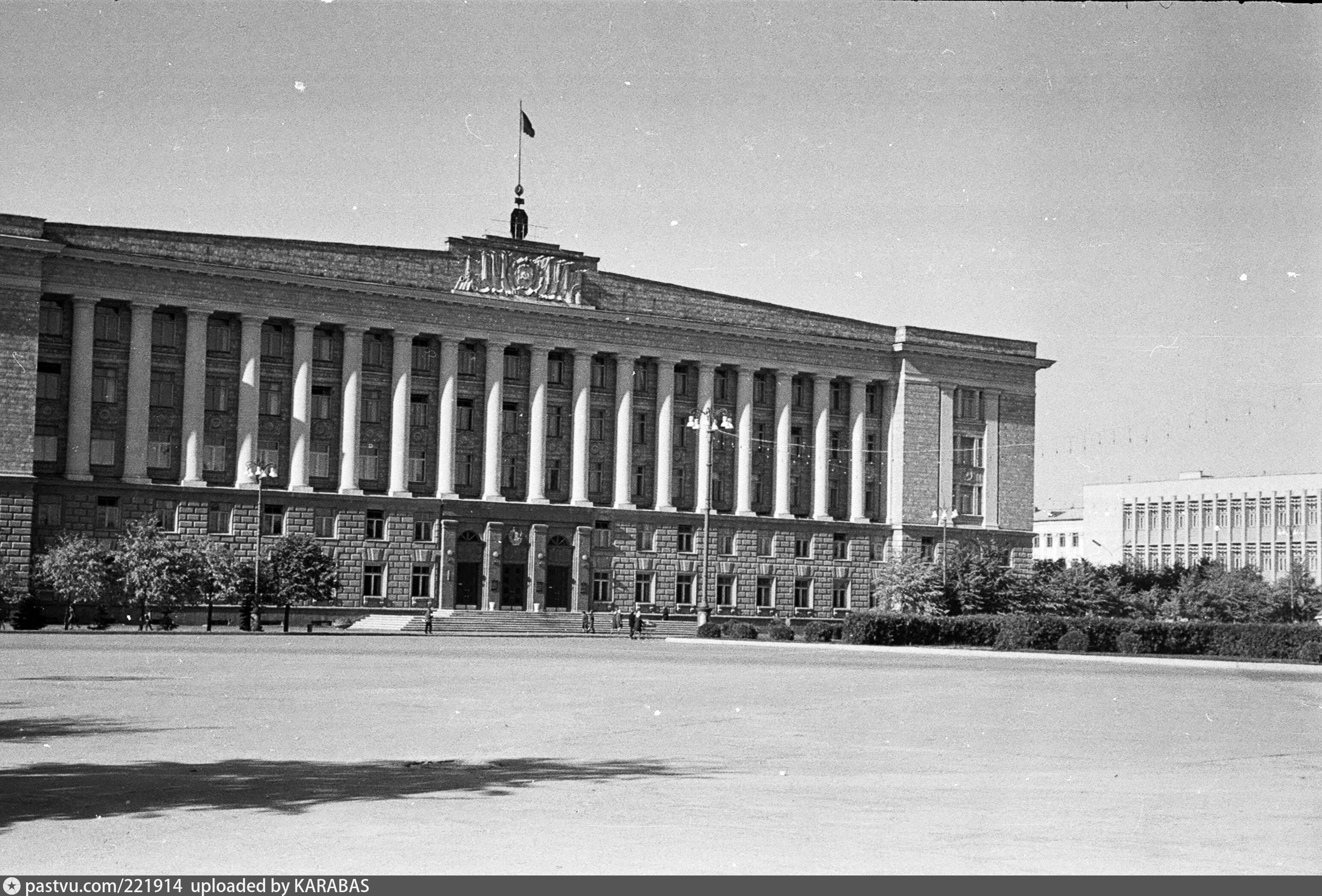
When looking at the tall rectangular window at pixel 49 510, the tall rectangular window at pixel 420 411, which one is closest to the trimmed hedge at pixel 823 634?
the tall rectangular window at pixel 420 411

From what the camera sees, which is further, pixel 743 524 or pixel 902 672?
pixel 743 524

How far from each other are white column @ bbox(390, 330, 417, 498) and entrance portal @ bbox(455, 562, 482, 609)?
5.35 m

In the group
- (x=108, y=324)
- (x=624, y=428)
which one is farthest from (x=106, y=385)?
(x=624, y=428)

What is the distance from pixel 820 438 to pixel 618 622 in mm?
23666

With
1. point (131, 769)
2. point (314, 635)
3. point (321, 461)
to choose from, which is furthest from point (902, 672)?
point (321, 461)

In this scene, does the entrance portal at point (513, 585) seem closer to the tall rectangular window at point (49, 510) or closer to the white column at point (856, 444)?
the white column at point (856, 444)

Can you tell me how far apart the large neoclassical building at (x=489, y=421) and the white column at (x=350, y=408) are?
16cm

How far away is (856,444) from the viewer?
349 ft

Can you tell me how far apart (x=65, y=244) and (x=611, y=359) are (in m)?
32.0

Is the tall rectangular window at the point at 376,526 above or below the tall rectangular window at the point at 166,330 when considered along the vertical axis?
below

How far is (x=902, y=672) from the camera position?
41.5 m

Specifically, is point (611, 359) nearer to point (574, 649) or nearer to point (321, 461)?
point (321, 461)

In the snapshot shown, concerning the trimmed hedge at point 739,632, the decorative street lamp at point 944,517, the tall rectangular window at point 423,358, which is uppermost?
the tall rectangular window at point 423,358

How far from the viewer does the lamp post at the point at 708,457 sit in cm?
8206
